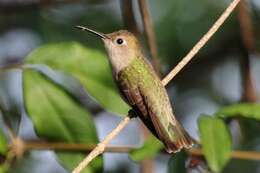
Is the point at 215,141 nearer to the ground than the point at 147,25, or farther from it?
nearer to the ground

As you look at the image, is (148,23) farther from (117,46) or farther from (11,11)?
(11,11)

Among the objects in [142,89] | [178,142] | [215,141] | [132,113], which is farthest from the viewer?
[142,89]

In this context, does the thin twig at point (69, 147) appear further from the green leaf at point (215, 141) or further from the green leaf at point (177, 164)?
the green leaf at point (215, 141)

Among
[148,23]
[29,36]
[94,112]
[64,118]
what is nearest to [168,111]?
[148,23]

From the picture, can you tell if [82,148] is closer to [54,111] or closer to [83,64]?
[54,111]

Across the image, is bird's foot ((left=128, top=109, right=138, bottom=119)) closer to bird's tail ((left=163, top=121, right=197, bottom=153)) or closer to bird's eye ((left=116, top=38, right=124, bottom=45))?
bird's tail ((left=163, top=121, right=197, bottom=153))

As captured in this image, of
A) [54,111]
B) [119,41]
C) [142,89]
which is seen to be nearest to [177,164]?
[54,111]
